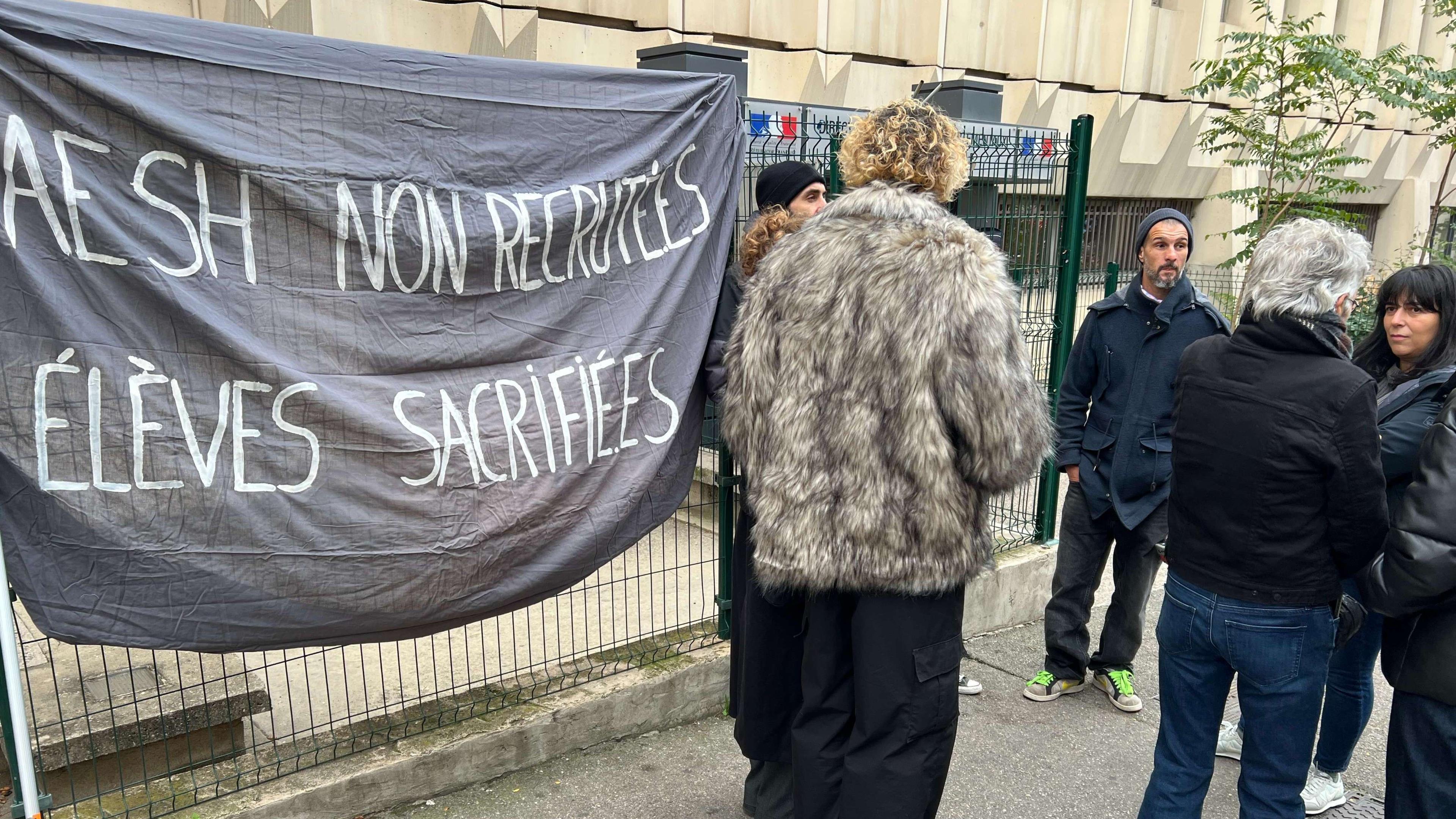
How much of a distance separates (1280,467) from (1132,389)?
1.52 metres

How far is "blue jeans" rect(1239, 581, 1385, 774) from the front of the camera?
10.9 ft

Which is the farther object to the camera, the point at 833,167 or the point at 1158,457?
the point at 833,167

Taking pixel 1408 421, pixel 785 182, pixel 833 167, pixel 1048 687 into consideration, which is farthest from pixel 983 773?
pixel 833 167

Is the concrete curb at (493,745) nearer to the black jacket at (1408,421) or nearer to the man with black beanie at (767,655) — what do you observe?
the man with black beanie at (767,655)

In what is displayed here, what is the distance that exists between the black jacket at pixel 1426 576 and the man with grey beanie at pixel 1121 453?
130cm

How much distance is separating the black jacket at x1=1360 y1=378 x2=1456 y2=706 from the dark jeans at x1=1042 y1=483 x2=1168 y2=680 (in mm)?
1426

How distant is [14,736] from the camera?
8.15 feet

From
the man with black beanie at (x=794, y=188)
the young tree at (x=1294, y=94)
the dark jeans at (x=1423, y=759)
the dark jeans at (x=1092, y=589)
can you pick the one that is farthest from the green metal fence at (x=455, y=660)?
the young tree at (x=1294, y=94)

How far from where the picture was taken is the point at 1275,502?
2633 millimetres

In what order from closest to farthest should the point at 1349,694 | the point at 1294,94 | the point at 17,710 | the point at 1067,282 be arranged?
the point at 17,710 < the point at 1349,694 < the point at 1067,282 < the point at 1294,94

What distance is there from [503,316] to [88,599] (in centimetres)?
135

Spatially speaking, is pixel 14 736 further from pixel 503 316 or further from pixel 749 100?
pixel 749 100

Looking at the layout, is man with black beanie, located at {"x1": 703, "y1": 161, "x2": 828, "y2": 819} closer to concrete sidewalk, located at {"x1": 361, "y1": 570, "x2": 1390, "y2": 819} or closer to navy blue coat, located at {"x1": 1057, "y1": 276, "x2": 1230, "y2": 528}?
concrete sidewalk, located at {"x1": 361, "y1": 570, "x2": 1390, "y2": 819}

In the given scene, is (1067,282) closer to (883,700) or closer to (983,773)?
(983,773)
